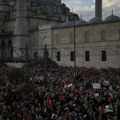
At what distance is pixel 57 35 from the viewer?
61.9m

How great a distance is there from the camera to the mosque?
54.0 meters

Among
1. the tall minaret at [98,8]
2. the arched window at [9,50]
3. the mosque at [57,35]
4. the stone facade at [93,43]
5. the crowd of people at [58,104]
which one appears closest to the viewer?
the crowd of people at [58,104]

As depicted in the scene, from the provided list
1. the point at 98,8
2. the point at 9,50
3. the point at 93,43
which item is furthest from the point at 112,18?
the point at 9,50

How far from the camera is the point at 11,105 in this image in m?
23.0

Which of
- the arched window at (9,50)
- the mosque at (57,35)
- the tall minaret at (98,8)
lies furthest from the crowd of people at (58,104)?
the arched window at (9,50)

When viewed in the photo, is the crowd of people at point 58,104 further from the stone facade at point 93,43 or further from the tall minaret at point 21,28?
the tall minaret at point 21,28

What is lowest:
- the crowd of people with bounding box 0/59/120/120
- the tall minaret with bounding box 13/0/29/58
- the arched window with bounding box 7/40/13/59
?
the crowd of people with bounding box 0/59/120/120

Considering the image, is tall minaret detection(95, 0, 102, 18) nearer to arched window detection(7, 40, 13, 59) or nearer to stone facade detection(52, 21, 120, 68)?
stone facade detection(52, 21, 120, 68)

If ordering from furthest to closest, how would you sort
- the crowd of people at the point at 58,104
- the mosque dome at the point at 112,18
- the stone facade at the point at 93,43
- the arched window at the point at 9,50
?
the arched window at the point at 9,50
the mosque dome at the point at 112,18
the stone facade at the point at 93,43
the crowd of people at the point at 58,104

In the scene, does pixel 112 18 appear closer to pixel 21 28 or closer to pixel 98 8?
pixel 98 8

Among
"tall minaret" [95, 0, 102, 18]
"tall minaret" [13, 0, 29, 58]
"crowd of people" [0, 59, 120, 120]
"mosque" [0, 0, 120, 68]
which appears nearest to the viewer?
"crowd of people" [0, 59, 120, 120]

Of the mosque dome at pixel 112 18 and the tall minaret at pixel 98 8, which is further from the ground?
the tall minaret at pixel 98 8

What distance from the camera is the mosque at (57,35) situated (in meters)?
54.0

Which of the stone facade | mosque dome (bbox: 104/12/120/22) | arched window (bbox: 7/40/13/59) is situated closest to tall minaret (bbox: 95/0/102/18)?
the stone facade
